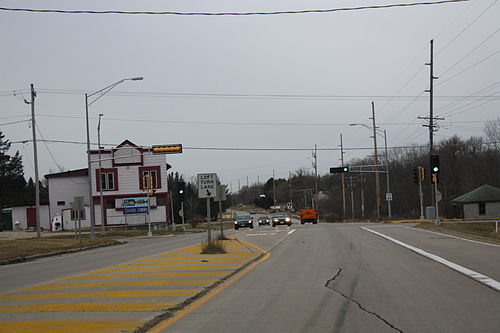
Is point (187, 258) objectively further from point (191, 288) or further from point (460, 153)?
point (460, 153)

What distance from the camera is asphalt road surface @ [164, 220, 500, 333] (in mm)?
8594

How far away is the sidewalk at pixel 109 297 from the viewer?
9016mm

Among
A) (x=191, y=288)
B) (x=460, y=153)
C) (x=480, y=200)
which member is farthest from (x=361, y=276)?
(x=460, y=153)

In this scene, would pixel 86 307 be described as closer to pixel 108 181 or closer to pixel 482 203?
pixel 482 203

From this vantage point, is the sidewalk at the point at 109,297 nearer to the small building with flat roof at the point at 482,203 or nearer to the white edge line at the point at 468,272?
the white edge line at the point at 468,272

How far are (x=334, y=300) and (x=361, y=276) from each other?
12.6 ft

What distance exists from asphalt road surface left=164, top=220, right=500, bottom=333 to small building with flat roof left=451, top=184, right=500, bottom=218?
Answer: 149 ft

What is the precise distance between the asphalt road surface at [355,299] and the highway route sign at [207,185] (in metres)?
6.06

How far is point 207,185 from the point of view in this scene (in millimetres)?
23766

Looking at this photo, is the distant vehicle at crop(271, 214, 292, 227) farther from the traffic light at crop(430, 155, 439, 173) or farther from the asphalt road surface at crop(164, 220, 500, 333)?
the asphalt road surface at crop(164, 220, 500, 333)

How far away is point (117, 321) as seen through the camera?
29.7 feet

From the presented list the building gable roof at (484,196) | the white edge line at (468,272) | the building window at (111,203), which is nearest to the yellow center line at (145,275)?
the white edge line at (468,272)

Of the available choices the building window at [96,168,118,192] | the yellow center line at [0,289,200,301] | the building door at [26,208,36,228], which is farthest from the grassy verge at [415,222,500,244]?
the building door at [26,208,36,228]

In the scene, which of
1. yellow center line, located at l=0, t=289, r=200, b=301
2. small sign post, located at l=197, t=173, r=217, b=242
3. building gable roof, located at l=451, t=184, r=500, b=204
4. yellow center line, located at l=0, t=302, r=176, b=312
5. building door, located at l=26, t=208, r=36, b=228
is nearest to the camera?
yellow center line, located at l=0, t=302, r=176, b=312
